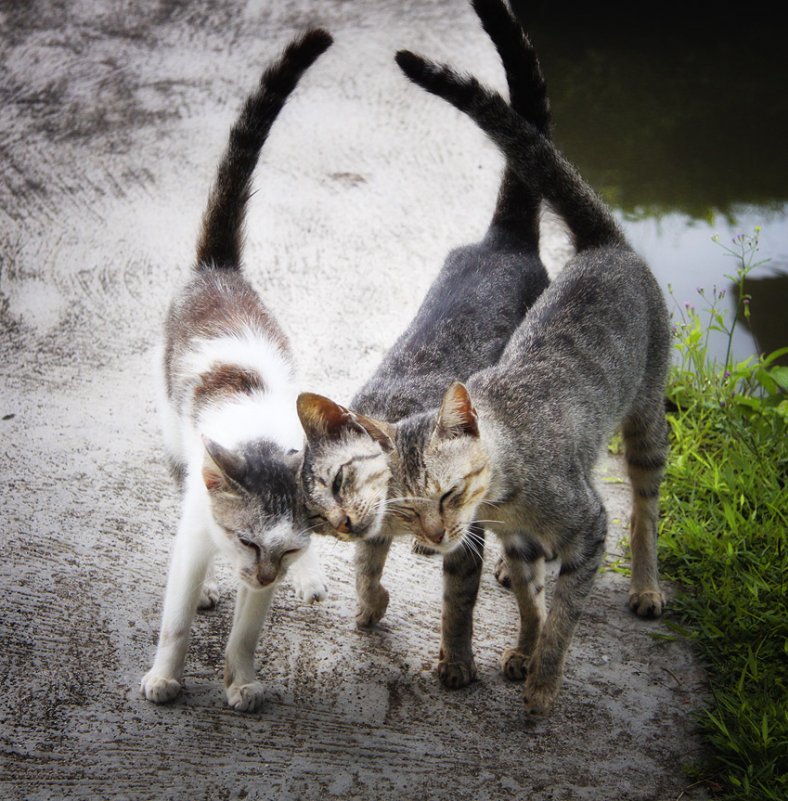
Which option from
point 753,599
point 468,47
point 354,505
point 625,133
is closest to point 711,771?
point 753,599

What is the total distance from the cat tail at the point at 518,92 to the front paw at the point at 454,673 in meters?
→ 1.61

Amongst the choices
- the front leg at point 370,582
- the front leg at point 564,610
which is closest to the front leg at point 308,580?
the front leg at point 370,582

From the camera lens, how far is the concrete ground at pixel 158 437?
2.49 m

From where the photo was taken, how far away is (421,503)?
2314mm

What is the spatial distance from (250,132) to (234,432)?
1.25 metres

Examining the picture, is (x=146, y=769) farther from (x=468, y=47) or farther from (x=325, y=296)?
(x=468, y=47)

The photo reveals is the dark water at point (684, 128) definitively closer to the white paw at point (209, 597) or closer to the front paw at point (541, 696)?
the front paw at point (541, 696)

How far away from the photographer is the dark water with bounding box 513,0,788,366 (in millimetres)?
4992

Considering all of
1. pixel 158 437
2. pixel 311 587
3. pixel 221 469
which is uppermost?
pixel 158 437

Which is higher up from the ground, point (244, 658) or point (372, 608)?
point (372, 608)

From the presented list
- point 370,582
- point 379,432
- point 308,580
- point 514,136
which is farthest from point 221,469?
point 514,136

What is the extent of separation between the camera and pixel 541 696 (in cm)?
262

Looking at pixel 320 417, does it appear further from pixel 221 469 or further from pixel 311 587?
pixel 311 587

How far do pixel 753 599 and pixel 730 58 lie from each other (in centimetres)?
521
